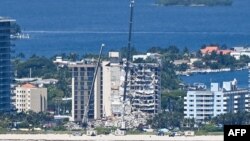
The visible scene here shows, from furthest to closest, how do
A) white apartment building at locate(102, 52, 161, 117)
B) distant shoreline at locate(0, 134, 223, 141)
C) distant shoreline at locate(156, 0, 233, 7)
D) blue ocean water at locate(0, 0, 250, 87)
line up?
distant shoreline at locate(156, 0, 233, 7), blue ocean water at locate(0, 0, 250, 87), white apartment building at locate(102, 52, 161, 117), distant shoreline at locate(0, 134, 223, 141)

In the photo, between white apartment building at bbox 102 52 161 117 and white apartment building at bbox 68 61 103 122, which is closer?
white apartment building at bbox 68 61 103 122

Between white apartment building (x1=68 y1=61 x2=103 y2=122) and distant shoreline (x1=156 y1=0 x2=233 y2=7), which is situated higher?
distant shoreline (x1=156 y1=0 x2=233 y2=7)

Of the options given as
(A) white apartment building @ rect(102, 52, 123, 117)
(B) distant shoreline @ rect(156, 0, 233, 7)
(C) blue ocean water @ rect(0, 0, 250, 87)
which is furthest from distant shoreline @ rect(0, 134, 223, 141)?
(B) distant shoreline @ rect(156, 0, 233, 7)

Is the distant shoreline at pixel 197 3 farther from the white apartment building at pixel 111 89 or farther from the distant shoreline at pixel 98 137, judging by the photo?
the distant shoreline at pixel 98 137

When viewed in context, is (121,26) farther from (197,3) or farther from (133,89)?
(133,89)

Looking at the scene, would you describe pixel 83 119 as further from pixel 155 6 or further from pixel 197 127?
pixel 155 6

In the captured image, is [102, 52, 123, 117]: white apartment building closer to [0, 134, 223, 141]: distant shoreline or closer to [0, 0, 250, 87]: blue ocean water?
[0, 0, 250, 87]: blue ocean water
